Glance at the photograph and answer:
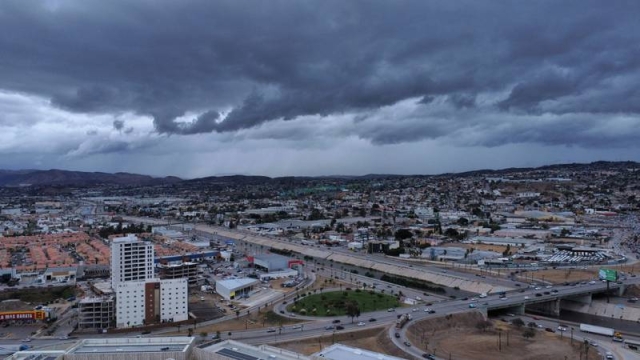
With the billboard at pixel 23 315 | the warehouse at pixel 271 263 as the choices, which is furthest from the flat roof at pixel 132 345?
the warehouse at pixel 271 263

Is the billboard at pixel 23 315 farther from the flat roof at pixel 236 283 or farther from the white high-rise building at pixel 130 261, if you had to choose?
the flat roof at pixel 236 283

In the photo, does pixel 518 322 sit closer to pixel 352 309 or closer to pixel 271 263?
pixel 352 309

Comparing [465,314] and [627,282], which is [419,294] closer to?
[465,314]

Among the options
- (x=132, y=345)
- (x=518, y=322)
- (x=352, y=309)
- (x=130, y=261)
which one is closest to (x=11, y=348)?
(x=132, y=345)

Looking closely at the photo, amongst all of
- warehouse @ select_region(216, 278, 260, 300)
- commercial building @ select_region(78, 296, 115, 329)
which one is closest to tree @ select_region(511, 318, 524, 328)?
warehouse @ select_region(216, 278, 260, 300)

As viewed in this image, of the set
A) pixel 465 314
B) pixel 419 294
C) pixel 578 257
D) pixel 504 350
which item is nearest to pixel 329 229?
pixel 578 257

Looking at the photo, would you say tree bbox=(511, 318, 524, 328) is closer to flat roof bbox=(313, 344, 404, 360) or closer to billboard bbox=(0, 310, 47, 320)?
flat roof bbox=(313, 344, 404, 360)
